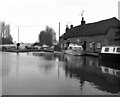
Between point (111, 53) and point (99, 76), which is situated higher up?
point (111, 53)

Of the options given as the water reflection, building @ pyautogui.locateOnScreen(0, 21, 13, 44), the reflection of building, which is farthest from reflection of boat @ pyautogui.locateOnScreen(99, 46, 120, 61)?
building @ pyautogui.locateOnScreen(0, 21, 13, 44)

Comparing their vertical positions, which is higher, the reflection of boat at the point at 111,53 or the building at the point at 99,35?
the building at the point at 99,35

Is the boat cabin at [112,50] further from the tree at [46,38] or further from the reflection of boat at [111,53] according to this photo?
the tree at [46,38]

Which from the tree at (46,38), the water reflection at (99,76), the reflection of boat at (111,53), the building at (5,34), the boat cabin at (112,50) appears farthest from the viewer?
the building at (5,34)

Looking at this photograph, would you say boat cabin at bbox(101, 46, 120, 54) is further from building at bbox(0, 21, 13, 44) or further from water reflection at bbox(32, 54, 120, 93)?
building at bbox(0, 21, 13, 44)

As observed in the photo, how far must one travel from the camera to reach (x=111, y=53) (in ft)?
80.8

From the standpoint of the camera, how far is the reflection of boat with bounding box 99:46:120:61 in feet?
76.8

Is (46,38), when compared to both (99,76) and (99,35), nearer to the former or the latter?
(99,35)

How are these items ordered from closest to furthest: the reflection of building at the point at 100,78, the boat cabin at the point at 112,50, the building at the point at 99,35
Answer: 1. the reflection of building at the point at 100,78
2. the boat cabin at the point at 112,50
3. the building at the point at 99,35

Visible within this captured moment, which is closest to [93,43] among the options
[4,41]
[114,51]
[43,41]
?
[114,51]

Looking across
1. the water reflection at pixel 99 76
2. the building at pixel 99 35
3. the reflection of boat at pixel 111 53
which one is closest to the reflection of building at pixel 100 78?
the water reflection at pixel 99 76

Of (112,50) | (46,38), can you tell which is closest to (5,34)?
(46,38)

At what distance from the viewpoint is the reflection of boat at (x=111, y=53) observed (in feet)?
76.8

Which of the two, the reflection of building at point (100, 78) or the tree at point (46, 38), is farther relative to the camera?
the tree at point (46, 38)
